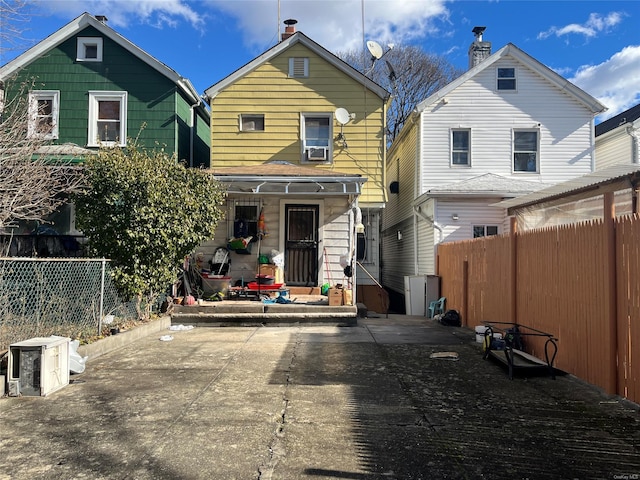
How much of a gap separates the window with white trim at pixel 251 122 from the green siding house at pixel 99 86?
73.6 inches

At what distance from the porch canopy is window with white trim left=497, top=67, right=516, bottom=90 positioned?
22.4ft

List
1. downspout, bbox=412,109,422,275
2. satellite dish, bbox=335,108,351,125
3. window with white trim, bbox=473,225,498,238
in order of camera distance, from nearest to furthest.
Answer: satellite dish, bbox=335,108,351,125
window with white trim, bbox=473,225,498,238
downspout, bbox=412,109,422,275

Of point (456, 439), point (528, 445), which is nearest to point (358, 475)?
point (456, 439)

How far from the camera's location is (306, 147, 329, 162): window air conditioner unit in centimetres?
1326

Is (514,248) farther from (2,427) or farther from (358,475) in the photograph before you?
(2,427)

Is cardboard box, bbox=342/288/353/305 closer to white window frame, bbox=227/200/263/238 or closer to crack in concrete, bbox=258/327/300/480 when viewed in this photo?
white window frame, bbox=227/200/263/238

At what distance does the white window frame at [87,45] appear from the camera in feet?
43.5

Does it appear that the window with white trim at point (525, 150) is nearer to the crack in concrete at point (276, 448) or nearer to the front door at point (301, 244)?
the front door at point (301, 244)

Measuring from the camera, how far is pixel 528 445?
3.51 meters

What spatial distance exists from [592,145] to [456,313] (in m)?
8.08

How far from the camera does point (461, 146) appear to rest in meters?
14.3

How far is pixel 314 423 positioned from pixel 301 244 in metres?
7.86

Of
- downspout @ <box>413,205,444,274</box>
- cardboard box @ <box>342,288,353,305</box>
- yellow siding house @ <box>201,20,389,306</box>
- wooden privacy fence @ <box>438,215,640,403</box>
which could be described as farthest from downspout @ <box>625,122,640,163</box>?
cardboard box @ <box>342,288,353,305</box>

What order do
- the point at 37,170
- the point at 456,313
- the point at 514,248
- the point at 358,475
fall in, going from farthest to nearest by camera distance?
the point at 456,313, the point at 37,170, the point at 514,248, the point at 358,475
